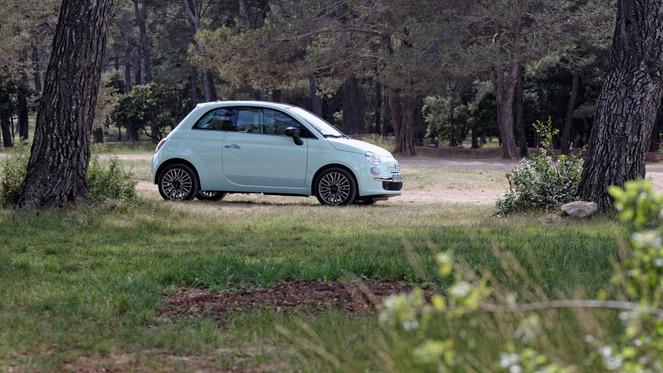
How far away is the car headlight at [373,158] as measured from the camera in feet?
42.1

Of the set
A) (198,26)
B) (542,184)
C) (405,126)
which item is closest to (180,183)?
(542,184)

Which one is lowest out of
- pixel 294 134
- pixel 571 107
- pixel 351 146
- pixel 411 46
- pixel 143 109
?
pixel 351 146

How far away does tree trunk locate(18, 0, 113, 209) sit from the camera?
1016cm

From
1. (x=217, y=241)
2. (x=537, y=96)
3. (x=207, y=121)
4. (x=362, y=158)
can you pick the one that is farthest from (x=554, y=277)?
(x=537, y=96)

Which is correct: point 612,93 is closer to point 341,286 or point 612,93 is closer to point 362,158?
point 362,158

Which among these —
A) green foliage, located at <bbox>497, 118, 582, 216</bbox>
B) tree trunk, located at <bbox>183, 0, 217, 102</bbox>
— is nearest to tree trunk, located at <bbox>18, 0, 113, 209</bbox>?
green foliage, located at <bbox>497, 118, 582, 216</bbox>

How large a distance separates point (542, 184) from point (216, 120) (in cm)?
570

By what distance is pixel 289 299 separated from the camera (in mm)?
5414

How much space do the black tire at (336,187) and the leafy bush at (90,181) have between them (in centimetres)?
314

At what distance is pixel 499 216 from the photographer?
11.0 metres

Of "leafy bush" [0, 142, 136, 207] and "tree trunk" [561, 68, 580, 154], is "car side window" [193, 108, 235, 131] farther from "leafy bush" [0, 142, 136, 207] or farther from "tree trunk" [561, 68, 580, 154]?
"tree trunk" [561, 68, 580, 154]

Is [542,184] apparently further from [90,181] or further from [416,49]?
[416,49]

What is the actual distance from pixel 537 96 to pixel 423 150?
7.32 metres

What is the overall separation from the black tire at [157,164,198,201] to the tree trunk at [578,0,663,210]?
667cm
